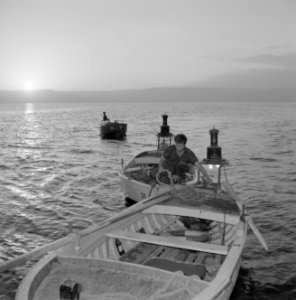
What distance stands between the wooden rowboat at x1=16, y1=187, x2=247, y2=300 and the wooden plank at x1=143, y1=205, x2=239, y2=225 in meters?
0.02

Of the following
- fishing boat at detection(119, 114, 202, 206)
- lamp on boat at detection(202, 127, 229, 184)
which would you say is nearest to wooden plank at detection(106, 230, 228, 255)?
lamp on boat at detection(202, 127, 229, 184)

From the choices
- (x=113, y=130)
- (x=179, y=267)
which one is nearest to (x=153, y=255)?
(x=179, y=267)

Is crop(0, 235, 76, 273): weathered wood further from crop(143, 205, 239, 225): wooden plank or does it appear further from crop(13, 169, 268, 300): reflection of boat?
crop(143, 205, 239, 225): wooden plank

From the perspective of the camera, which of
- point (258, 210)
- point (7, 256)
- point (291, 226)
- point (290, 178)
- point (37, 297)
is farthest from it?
point (290, 178)

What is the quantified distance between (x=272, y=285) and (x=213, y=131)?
4.39m

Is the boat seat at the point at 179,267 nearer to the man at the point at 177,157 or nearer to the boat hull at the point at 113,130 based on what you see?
the man at the point at 177,157

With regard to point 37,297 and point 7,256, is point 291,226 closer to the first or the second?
point 7,256

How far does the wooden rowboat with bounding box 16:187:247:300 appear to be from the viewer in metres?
5.52

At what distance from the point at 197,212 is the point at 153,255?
5.15 feet

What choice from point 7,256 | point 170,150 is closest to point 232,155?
point 170,150

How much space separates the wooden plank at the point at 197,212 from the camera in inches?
357

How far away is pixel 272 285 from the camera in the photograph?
999cm

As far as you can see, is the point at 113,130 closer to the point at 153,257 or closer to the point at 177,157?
the point at 177,157

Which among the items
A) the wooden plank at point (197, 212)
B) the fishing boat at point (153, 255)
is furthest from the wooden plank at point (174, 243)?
the wooden plank at point (197, 212)
